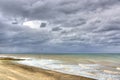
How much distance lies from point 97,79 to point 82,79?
206cm

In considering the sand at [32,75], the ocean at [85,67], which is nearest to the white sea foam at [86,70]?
the ocean at [85,67]

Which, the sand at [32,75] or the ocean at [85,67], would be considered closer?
the sand at [32,75]

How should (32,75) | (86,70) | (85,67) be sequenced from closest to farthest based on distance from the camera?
(32,75) → (86,70) → (85,67)

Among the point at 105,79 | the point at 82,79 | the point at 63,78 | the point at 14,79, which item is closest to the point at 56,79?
the point at 63,78

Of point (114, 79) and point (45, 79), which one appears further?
point (114, 79)

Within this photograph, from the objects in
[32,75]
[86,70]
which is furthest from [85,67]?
[32,75]

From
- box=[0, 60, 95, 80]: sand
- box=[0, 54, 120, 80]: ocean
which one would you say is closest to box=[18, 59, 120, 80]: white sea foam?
box=[0, 54, 120, 80]: ocean

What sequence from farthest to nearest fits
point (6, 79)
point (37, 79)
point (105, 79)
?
point (105, 79)
point (37, 79)
point (6, 79)

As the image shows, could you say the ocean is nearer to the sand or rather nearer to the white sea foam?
the white sea foam

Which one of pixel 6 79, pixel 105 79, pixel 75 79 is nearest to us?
pixel 6 79

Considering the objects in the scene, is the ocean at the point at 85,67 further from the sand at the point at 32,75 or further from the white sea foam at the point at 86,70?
the sand at the point at 32,75

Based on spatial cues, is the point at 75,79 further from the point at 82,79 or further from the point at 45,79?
the point at 45,79

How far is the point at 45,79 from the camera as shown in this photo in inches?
→ 759

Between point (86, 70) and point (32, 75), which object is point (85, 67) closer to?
point (86, 70)
